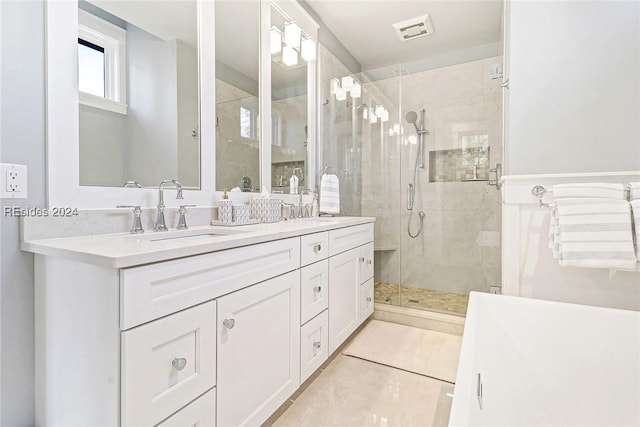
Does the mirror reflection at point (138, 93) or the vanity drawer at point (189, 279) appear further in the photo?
the mirror reflection at point (138, 93)

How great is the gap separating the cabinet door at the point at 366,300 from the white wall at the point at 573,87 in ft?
4.01

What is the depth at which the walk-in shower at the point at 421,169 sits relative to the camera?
266cm

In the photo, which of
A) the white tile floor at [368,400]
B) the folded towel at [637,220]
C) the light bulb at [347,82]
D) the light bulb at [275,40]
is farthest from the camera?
the light bulb at [347,82]

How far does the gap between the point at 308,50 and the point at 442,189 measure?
1.73 m

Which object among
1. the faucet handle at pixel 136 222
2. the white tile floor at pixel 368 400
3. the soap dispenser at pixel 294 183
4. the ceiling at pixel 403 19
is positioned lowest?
the white tile floor at pixel 368 400

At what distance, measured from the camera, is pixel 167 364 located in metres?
0.87

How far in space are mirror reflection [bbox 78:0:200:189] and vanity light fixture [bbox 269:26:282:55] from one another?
68 cm

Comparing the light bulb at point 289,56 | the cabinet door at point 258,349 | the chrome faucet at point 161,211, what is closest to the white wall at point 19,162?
the chrome faucet at point 161,211

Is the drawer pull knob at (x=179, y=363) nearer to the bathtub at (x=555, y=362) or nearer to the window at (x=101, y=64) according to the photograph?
the bathtub at (x=555, y=362)

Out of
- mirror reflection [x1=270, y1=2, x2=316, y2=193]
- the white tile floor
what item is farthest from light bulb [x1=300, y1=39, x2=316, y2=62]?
the white tile floor

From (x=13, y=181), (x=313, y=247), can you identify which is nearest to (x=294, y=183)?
(x=313, y=247)

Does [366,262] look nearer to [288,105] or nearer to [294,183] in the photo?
[294,183]

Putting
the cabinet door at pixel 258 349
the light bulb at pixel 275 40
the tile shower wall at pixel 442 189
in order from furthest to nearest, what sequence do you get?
the tile shower wall at pixel 442 189 → the light bulb at pixel 275 40 → the cabinet door at pixel 258 349

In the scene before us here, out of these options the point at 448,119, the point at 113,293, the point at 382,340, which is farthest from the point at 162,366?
the point at 448,119
